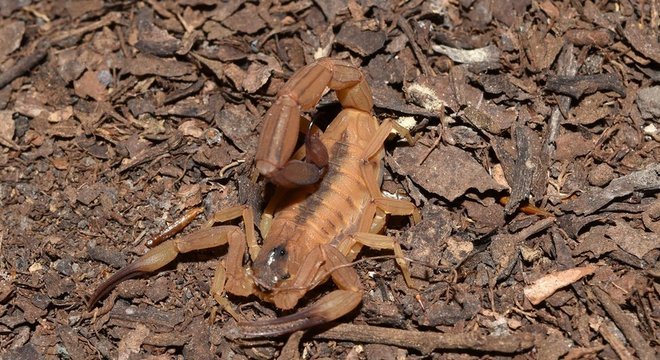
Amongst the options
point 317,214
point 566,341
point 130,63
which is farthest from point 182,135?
point 566,341

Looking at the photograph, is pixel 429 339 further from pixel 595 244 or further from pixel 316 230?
pixel 595 244

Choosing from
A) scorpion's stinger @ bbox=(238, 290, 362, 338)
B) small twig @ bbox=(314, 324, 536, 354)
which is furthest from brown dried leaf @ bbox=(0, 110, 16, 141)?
small twig @ bbox=(314, 324, 536, 354)

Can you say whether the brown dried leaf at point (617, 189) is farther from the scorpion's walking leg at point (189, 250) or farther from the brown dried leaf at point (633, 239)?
the scorpion's walking leg at point (189, 250)

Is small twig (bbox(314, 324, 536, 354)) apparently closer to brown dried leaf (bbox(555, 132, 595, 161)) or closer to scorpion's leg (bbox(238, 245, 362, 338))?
scorpion's leg (bbox(238, 245, 362, 338))

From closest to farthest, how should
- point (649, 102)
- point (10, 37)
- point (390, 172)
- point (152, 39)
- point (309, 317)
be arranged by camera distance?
point (309, 317)
point (649, 102)
point (390, 172)
point (152, 39)
point (10, 37)

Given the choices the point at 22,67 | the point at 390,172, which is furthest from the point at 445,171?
the point at 22,67

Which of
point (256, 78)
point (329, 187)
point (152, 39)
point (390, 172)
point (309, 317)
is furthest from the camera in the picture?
point (152, 39)
